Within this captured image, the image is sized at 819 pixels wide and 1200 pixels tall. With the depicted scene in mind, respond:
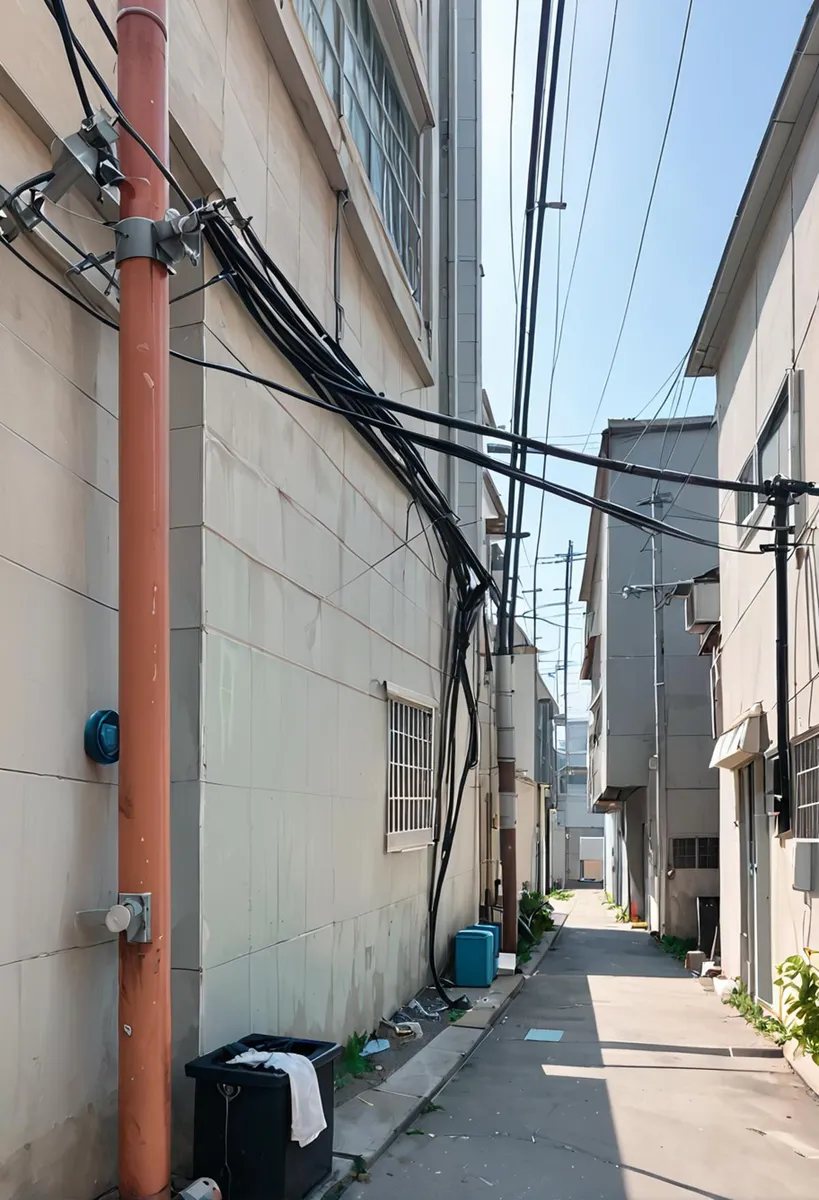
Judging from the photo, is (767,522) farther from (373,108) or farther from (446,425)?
(373,108)

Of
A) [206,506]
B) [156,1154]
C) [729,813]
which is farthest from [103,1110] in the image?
[729,813]

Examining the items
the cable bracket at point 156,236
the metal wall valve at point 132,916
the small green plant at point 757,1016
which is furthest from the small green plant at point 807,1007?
the cable bracket at point 156,236

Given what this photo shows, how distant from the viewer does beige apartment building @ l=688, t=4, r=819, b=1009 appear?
23.6 feet

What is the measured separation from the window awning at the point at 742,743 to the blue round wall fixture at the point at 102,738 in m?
6.42

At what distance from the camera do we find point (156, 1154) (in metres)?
3.88

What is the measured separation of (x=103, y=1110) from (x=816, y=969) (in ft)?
15.5

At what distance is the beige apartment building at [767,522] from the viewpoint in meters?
7.19

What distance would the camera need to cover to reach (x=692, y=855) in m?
18.1

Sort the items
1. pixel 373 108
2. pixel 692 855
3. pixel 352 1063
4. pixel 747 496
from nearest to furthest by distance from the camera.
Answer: pixel 352 1063
pixel 373 108
pixel 747 496
pixel 692 855

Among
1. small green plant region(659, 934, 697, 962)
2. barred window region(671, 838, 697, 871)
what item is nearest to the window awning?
small green plant region(659, 934, 697, 962)

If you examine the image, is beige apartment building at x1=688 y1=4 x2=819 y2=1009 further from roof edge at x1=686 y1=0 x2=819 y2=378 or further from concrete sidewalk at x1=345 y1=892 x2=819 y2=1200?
concrete sidewalk at x1=345 y1=892 x2=819 y2=1200

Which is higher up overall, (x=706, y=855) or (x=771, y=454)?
(x=771, y=454)

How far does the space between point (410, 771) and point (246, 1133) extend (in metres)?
5.13

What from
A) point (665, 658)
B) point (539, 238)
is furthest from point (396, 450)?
point (665, 658)
